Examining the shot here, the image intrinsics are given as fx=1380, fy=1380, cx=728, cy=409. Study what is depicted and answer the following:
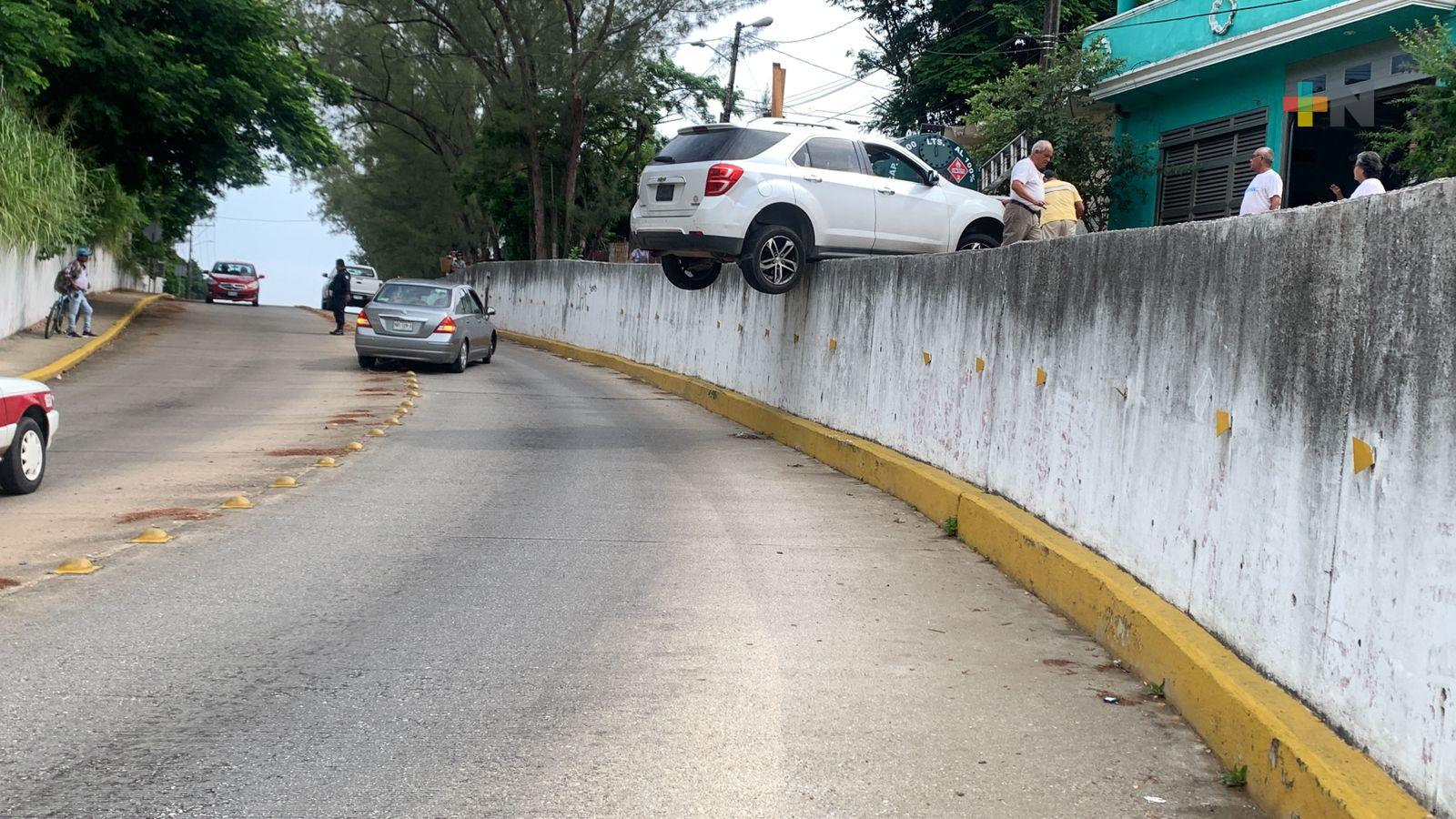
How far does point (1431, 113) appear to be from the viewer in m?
15.1

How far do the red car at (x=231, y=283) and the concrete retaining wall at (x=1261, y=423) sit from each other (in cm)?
5018

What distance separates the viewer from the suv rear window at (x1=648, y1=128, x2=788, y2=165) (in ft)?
46.7

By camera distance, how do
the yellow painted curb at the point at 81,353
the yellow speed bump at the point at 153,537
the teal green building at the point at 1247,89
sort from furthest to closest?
the yellow painted curb at the point at 81,353
the teal green building at the point at 1247,89
the yellow speed bump at the point at 153,537

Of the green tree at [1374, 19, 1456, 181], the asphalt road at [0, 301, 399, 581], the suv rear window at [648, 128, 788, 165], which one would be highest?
the green tree at [1374, 19, 1456, 181]

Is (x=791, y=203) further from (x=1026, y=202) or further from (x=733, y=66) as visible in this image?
(x=733, y=66)

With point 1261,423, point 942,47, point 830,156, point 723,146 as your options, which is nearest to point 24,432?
point 723,146

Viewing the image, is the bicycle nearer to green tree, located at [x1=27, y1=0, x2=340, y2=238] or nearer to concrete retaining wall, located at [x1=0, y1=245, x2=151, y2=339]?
concrete retaining wall, located at [x1=0, y1=245, x2=151, y2=339]

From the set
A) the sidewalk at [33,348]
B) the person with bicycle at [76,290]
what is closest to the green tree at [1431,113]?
the sidewalk at [33,348]

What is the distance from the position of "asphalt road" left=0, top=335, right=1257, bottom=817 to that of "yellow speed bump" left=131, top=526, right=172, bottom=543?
0.17m

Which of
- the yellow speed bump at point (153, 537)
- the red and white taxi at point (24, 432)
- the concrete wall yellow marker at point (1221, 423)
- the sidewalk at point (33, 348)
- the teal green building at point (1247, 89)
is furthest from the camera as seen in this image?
the sidewalk at point (33, 348)

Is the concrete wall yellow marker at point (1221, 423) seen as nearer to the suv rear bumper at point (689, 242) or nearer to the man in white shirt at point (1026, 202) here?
the man in white shirt at point (1026, 202)

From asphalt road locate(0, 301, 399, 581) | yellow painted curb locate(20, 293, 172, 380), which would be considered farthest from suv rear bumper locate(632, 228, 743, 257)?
yellow painted curb locate(20, 293, 172, 380)

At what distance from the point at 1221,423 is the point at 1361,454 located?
1315 millimetres

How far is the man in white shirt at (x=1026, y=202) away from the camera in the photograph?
1299 centimetres
